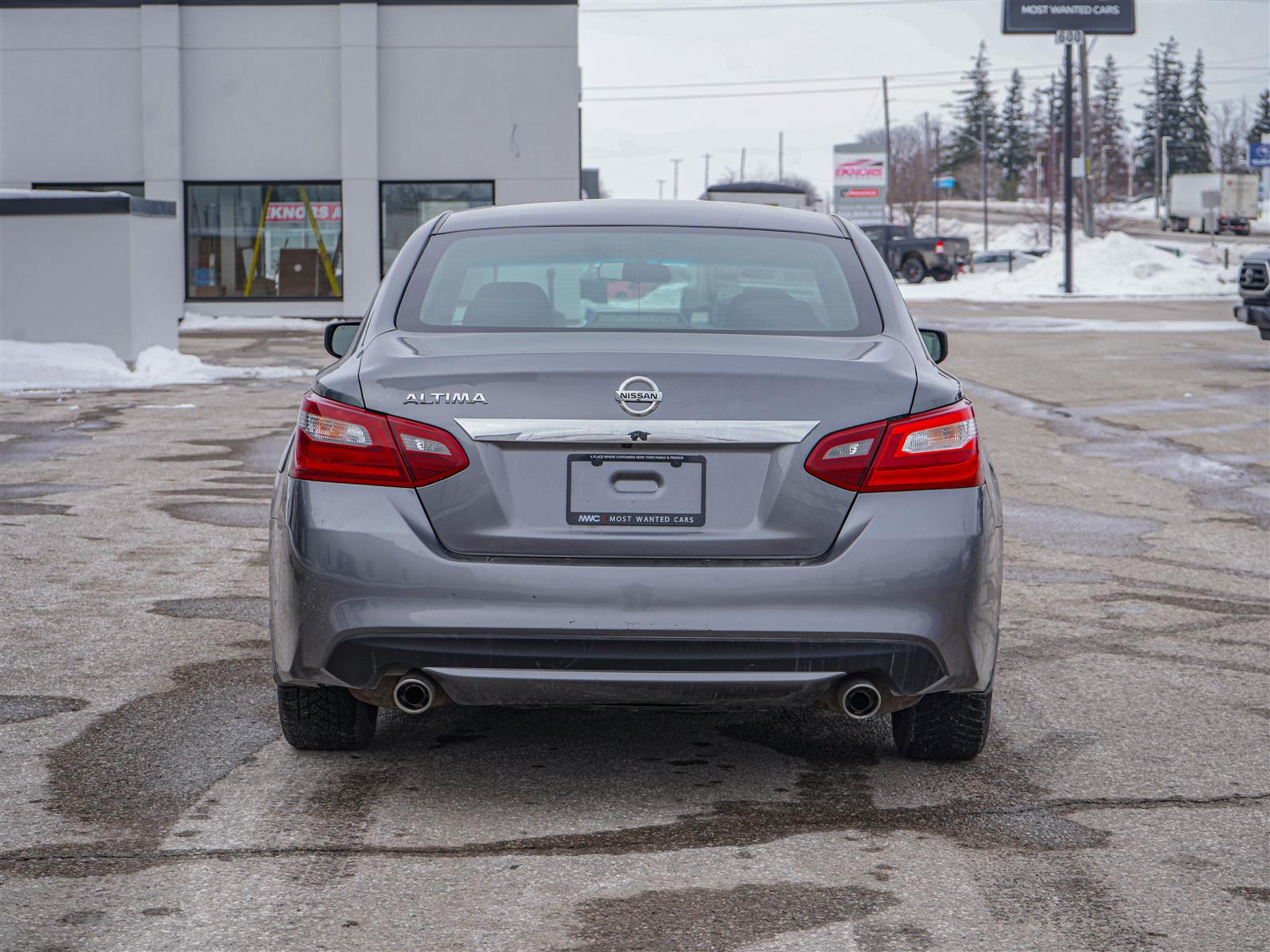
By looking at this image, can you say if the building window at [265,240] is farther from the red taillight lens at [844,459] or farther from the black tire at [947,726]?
the red taillight lens at [844,459]

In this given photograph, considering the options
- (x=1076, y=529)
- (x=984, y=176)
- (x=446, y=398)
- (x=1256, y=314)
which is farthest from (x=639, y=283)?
(x=984, y=176)

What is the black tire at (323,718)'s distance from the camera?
4.30 meters

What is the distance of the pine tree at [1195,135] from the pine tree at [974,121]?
1660 centimetres

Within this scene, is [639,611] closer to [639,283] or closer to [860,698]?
[860,698]

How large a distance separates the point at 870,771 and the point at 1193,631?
2365 millimetres

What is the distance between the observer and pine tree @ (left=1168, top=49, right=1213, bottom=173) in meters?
138

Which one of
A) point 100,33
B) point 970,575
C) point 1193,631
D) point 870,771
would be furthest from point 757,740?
point 100,33

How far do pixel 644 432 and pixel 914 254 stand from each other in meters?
48.6

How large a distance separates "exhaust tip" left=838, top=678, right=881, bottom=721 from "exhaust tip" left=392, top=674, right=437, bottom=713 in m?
0.98

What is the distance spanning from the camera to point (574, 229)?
15.2ft

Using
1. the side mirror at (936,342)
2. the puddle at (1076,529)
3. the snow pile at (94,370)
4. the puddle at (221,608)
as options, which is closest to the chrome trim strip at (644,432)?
the side mirror at (936,342)

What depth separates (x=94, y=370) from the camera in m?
17.5

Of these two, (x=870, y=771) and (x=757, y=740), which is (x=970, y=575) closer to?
(x=870, y=771)

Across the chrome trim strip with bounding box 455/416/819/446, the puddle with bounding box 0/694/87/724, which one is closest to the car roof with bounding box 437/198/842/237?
the chrome trim strip with bounding box 455/416/819/446
